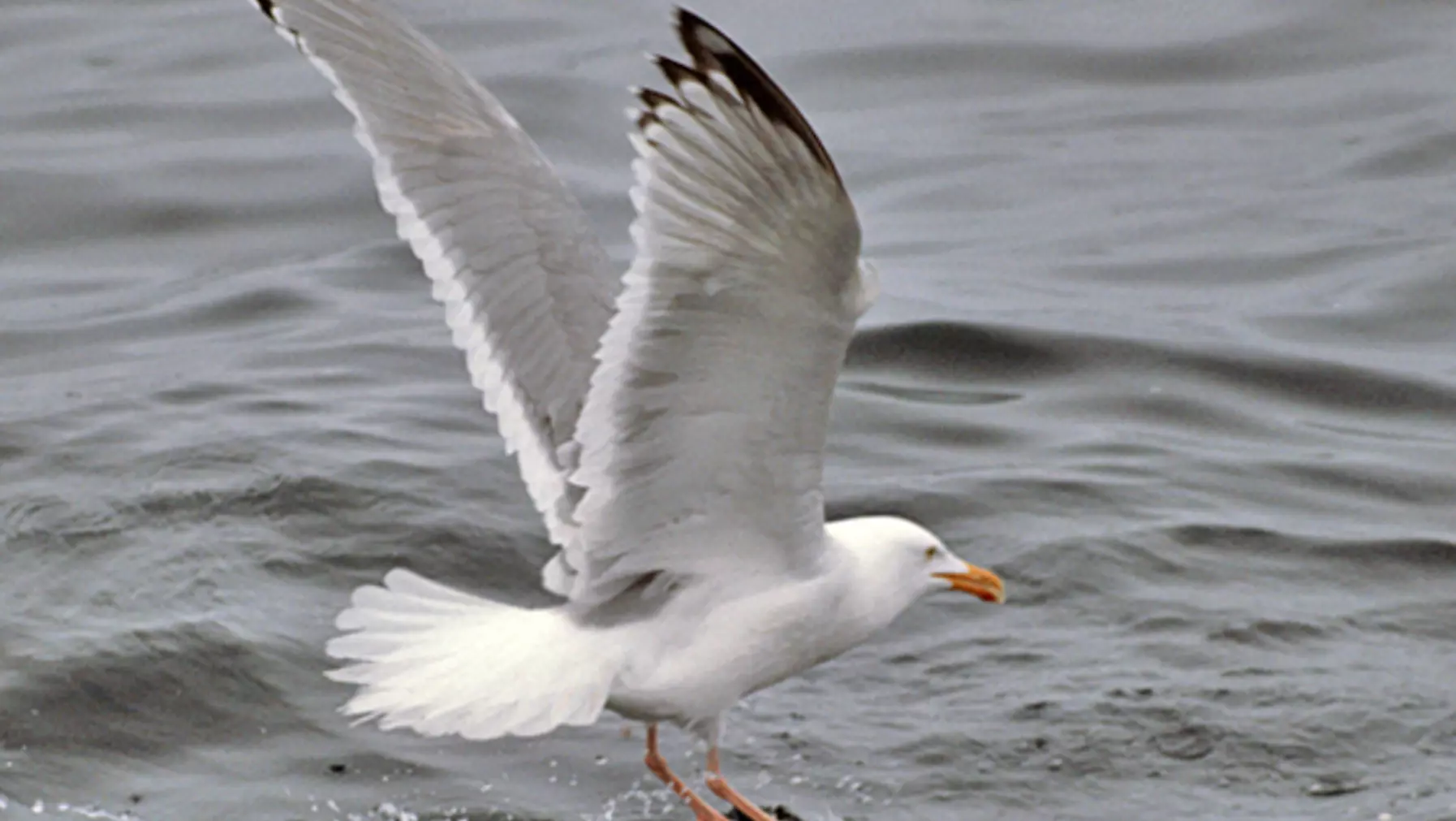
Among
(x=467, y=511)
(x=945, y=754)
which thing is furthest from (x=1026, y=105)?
(x=945, y=754)

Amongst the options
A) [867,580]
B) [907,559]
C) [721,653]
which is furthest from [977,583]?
[721,653]

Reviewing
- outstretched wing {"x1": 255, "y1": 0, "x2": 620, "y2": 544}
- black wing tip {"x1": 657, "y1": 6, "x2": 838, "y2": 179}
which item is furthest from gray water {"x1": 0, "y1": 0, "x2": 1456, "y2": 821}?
black wing tip {"x1": 657, "y1": 6, "x2": 838, "y2": 179}

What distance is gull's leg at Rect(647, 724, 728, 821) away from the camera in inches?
232

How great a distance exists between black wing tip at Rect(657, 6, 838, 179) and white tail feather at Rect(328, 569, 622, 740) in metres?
1.38

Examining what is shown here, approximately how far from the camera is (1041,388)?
10.3 m

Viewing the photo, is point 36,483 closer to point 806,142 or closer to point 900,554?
point 900,554

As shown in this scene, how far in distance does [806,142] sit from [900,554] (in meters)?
1.45

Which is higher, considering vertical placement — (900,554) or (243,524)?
(900,554)

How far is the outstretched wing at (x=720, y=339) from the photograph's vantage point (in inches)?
181

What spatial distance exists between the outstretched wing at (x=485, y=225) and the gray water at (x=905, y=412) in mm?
985

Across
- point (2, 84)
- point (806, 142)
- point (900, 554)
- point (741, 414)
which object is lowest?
point (2, 84)

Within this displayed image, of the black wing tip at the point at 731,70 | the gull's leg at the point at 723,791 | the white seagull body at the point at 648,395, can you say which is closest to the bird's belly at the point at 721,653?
the white seagull body at the point at 648,395

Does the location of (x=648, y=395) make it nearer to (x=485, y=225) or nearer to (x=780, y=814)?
(x=485, y=225)

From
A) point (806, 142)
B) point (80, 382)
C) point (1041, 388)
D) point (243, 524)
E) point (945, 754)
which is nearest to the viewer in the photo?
point (806, 142)
